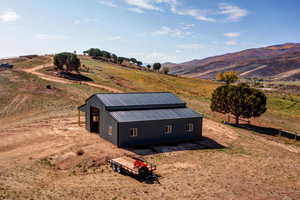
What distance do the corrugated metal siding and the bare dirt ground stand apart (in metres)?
5.72

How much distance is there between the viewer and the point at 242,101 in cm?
5081

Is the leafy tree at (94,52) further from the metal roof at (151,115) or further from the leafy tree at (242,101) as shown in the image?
the metal roof at (151,115)

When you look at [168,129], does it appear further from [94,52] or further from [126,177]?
[94,52]

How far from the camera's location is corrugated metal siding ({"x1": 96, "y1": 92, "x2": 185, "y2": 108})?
126ft

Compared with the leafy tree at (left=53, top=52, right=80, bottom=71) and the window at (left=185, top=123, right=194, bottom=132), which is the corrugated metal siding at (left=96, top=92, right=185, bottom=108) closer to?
the window at (left=185, top=123, right=194, bottom=132)

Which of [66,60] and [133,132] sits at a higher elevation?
[66,60]

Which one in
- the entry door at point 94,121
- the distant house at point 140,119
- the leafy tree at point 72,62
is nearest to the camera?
the distant house at point 140,119

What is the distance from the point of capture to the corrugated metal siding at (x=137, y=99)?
126 ft

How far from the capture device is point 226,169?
29.3 m

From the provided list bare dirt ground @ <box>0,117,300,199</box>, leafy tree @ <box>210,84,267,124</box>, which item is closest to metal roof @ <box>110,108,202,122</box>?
bare dirt ground @ <box>0,117,300,199</box>

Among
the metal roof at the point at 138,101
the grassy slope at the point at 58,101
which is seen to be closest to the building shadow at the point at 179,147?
the metal roof at the point at 138,101

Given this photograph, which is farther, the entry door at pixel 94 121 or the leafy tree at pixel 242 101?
the leafy tree at pixel 242 101

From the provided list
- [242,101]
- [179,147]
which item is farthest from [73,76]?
[179,147]

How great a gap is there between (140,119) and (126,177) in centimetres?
1103
